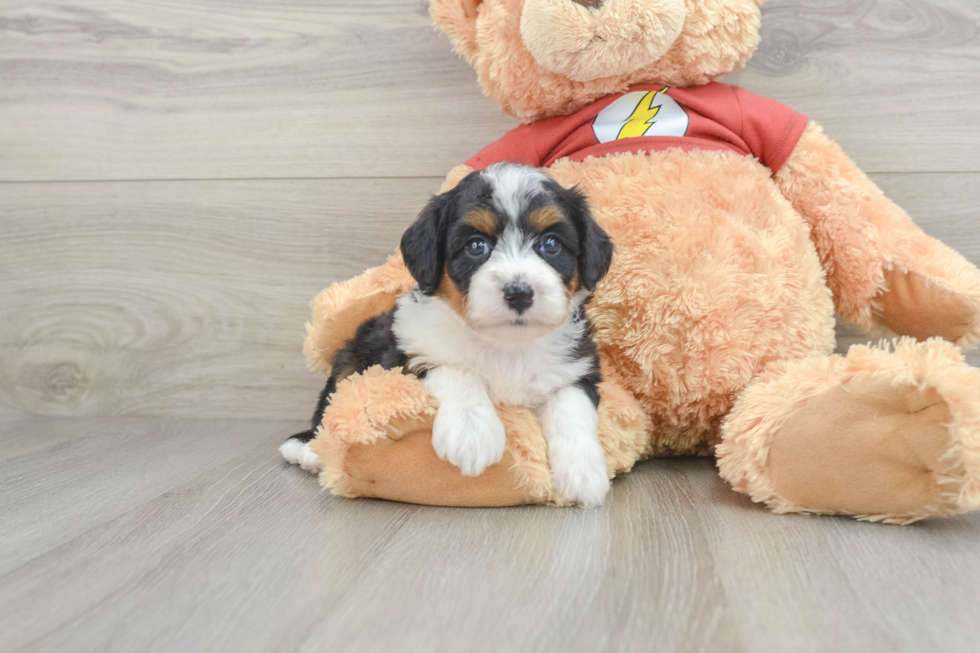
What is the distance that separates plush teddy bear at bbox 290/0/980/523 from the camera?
1286 mm

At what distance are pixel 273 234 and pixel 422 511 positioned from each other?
1.26 metres

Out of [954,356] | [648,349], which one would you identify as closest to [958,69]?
[954,356]

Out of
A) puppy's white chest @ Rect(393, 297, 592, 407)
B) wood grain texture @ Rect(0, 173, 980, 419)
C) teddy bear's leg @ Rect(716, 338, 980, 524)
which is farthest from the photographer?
wood grain texture @ Rect(0, 173, 980, 419)

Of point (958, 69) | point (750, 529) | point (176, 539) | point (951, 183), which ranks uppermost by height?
point (958, 69)

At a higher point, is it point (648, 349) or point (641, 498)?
point (648, 349)

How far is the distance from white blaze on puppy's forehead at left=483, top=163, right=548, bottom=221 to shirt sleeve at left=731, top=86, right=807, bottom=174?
60 centimetres

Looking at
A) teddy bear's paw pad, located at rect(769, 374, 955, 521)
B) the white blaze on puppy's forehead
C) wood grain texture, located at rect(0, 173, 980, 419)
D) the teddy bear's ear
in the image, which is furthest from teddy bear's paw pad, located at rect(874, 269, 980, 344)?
wood grain texture, located at rect(0, 173, 980, 419)

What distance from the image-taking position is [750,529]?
1239 mm

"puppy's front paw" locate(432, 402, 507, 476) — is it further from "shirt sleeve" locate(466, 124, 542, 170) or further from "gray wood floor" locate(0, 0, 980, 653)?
"shirt sleeve" locate(466, 124, 542, 170)

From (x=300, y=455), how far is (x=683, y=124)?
126 cm

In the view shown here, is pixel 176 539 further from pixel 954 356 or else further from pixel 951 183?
pixel 951 183

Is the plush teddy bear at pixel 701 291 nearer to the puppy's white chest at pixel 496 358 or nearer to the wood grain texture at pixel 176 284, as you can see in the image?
the puppy's white chest at pixel 496 358

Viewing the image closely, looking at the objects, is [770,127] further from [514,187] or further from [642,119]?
[514,187]

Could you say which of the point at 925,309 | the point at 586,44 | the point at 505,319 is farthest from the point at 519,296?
the point at 925,309
